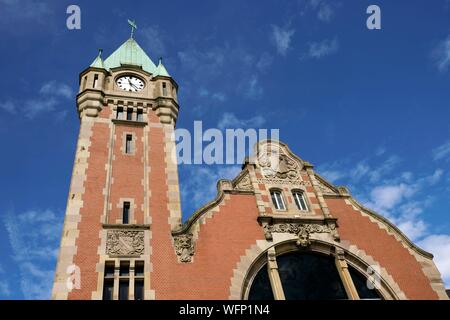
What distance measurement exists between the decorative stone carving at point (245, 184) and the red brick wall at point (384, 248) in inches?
172

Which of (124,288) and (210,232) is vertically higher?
(210,232)

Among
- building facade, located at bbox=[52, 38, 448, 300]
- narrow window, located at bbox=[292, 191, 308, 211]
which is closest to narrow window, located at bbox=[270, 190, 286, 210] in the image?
building facade, located at bbox=[52, 38, 448, 300]

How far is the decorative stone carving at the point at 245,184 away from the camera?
19.0 metres

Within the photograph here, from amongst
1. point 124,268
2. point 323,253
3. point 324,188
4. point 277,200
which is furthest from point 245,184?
point 124,268

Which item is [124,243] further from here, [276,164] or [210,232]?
[276,164]

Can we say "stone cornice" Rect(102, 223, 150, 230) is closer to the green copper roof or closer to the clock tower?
the clock tower

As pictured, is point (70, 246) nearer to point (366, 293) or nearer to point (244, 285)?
point (244, 285)

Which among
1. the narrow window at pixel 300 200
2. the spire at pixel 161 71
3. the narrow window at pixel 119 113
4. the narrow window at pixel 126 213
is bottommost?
the narrow window at pixel 126 213

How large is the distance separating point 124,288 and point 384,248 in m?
12.4

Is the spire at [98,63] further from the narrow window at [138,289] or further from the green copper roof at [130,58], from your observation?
the narrow window at [138,289]

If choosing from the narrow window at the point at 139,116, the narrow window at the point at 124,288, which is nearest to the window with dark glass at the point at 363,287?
the narrow window at the point at 124,288

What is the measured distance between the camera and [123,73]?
2373cm

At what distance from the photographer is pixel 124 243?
50.3ft
